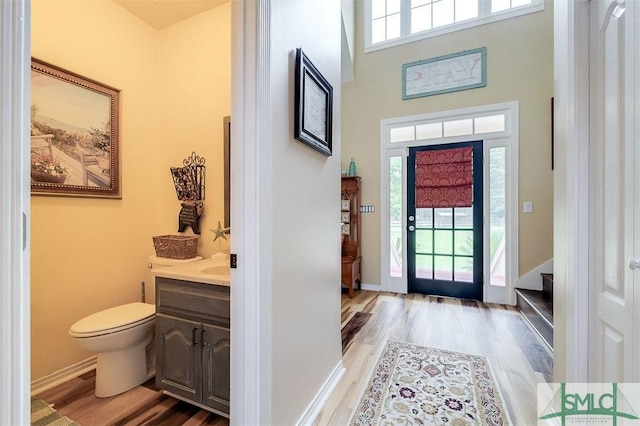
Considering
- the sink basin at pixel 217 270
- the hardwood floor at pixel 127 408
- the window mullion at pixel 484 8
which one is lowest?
the hardwood floor at pixel 127 408

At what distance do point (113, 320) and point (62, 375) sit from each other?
0.67 meters

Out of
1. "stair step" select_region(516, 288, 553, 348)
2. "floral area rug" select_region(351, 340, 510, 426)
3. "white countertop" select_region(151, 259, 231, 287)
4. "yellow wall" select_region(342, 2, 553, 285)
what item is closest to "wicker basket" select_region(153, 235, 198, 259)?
"white countertop" select_region(151, 259, 231, 287)

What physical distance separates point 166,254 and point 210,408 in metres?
1.17

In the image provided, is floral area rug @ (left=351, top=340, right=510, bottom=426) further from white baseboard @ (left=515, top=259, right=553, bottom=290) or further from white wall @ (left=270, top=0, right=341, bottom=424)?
white baseboard @ (left=515, top=259, right=553, bottom=290)

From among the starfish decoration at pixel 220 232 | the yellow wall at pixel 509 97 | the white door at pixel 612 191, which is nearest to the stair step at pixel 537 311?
the yellow wall at pixel 509 97

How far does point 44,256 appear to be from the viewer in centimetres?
181

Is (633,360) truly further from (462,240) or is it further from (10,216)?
(462,240)

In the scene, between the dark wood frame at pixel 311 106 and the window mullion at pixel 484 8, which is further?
the window mullion at pixel 484 8

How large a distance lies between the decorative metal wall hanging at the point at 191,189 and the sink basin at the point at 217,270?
65 centimetres

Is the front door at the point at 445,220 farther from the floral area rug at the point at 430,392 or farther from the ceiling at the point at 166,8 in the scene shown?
the ceiling at the point at 166,8

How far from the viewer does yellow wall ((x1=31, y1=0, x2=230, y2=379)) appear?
1.83m

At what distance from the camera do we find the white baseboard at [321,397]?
146 centimetres

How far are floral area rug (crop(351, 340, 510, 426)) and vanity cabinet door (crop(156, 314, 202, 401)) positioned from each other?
35.3 inches

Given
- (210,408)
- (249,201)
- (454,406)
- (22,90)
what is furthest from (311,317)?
(22,90)
